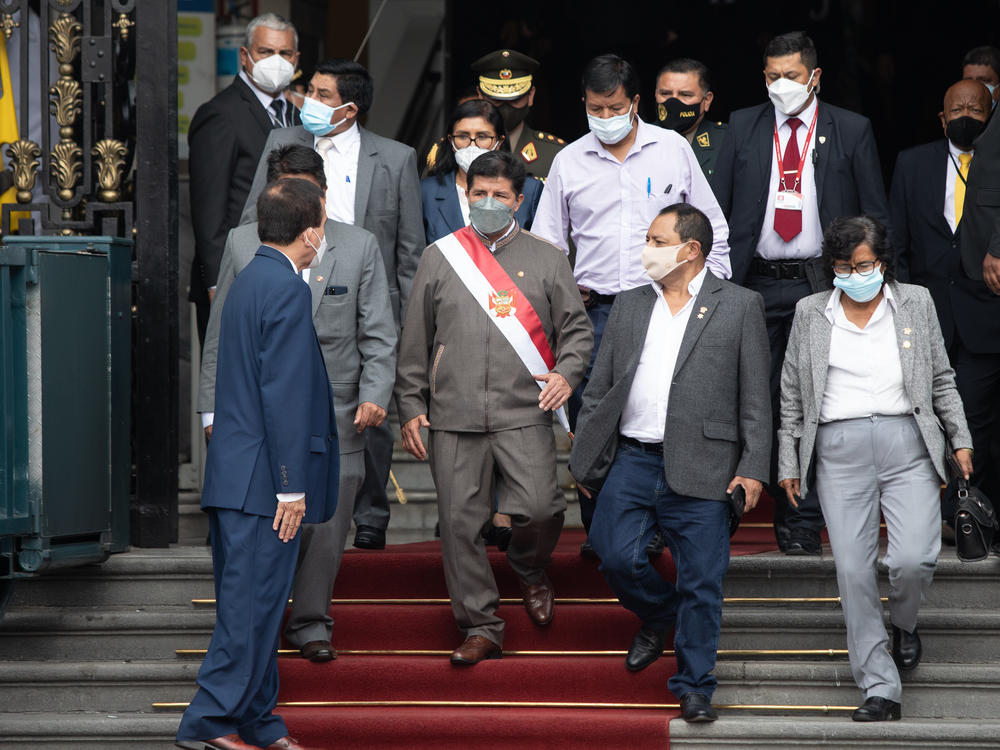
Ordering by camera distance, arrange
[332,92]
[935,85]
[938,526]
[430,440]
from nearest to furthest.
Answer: [938,526]
[430,440]
[332,92]
[935,85]

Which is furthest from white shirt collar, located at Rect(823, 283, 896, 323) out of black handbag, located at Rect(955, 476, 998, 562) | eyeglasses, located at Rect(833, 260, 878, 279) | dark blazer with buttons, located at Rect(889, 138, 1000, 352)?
dark blazer with buttons, located at Rect(889, 138, 1000, 352)

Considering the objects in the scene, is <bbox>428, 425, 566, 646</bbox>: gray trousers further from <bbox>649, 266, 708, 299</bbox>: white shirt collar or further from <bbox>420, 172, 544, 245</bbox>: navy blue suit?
<bbox>420, 172, 544, 245</bbox>: navy blue suit

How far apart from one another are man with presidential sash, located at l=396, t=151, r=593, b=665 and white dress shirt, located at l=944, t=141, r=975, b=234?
6.65 ft

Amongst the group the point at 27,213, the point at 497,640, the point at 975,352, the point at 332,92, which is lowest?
the point at 497,640

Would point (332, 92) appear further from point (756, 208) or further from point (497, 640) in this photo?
point (497, 640)

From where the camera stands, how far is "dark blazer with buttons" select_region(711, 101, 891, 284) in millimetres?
6793

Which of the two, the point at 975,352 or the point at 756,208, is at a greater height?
the point at 756,208

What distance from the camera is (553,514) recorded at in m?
6.00

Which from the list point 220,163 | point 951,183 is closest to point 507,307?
point 220,163

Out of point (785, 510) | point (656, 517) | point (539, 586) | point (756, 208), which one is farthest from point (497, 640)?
point (756, 208)

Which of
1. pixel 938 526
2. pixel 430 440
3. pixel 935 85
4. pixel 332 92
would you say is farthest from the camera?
pixel 935 85

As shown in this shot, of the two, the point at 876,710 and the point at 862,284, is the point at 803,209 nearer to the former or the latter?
the point at 862,284

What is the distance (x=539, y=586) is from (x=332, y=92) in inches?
89.7

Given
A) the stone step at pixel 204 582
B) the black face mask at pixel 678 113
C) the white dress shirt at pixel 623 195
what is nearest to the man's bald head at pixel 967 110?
the black face mask at pixel 678 113
